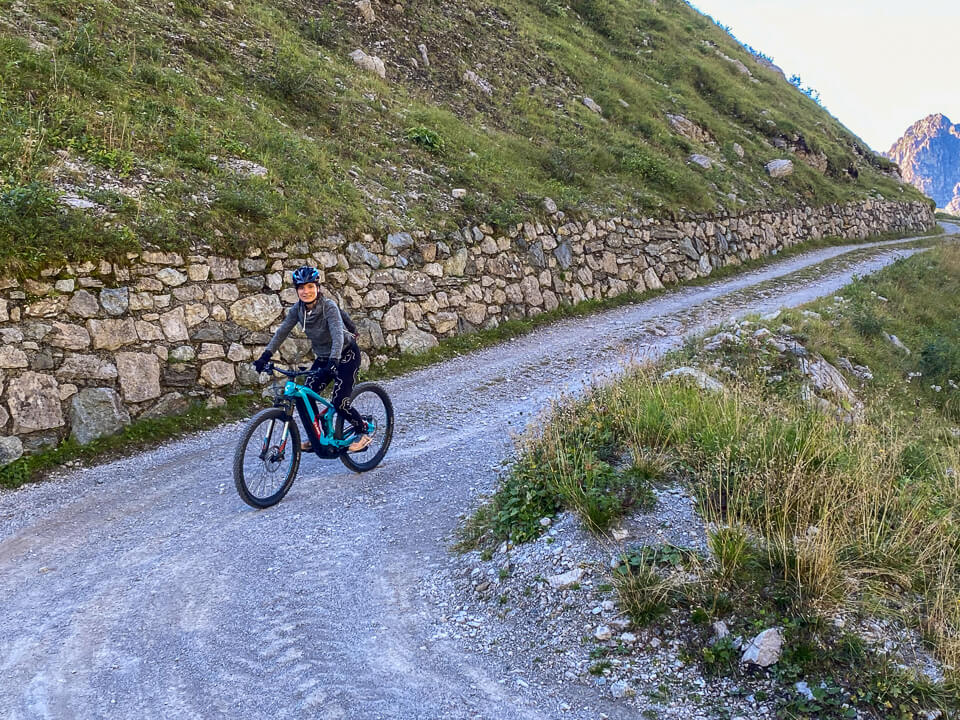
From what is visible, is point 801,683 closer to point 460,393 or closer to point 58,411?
point 460,393

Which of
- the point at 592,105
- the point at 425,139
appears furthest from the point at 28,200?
the point at 592,105

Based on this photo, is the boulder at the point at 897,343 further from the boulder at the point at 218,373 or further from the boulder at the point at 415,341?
the boulder at the point at 218,373

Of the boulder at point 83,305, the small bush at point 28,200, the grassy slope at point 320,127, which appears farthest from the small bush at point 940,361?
the small bush at point 28,200

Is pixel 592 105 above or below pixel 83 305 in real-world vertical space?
above

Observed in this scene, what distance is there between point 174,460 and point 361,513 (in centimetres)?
295

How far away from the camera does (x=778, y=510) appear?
505cm

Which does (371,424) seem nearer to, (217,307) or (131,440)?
(131,440)

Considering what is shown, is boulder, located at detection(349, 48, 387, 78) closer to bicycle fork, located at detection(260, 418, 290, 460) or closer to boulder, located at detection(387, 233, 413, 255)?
boulder, located at detection(387, 233, 413, 255)

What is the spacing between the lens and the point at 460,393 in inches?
410

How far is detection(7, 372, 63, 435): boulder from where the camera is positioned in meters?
7.60

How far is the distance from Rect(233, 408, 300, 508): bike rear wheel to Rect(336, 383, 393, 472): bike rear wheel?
2.24ft

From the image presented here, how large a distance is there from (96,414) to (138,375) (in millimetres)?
752

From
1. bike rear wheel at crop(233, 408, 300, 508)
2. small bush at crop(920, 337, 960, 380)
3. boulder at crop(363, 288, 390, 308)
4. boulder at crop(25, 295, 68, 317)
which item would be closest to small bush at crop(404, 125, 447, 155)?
boulder at crop(363, 288, 390, 308)

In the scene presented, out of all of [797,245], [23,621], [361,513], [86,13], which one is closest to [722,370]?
[361,513]
